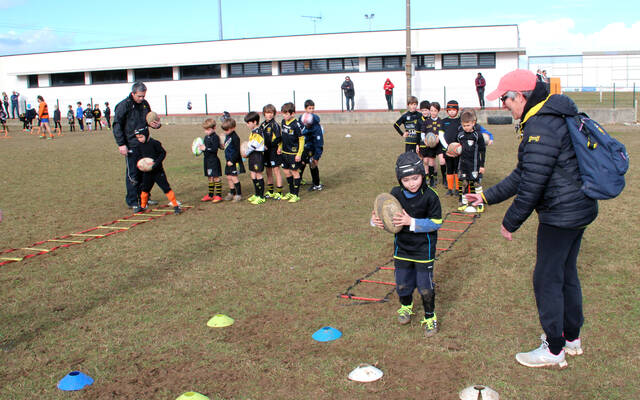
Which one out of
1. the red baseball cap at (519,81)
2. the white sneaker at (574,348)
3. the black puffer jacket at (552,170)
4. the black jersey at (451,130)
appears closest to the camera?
the black puffer jacket at (552,170)

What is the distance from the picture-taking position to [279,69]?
4106cm

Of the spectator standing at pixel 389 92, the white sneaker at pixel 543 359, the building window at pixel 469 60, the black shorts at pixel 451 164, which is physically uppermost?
the building window at pixel 469 60

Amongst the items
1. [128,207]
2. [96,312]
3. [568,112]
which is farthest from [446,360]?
[128,207]

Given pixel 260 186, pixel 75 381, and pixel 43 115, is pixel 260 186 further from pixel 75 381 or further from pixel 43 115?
pixel 43 115

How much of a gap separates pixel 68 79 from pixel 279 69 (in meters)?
18.5

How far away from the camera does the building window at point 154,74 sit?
43188 mm

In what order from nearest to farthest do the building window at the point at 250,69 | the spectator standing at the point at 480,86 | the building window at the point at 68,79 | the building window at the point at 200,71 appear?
the spectator standing at the point at 480,86 → the building window at the point at 250,69 → the building window at the point at 200,71 → the building window at the point at 68,79

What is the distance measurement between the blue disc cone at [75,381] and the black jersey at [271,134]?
7777mm

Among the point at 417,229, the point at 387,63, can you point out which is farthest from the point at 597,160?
the point at 387,63

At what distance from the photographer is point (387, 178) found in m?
14.2

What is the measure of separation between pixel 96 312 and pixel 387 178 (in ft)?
30.7

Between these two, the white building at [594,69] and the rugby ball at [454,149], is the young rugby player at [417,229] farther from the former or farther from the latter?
the white building at [594,69]

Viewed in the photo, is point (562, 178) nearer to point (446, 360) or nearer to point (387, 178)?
point (446, 360)

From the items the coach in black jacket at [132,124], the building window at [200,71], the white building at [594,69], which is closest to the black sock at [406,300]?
the coach in black jacket at [132,124]
